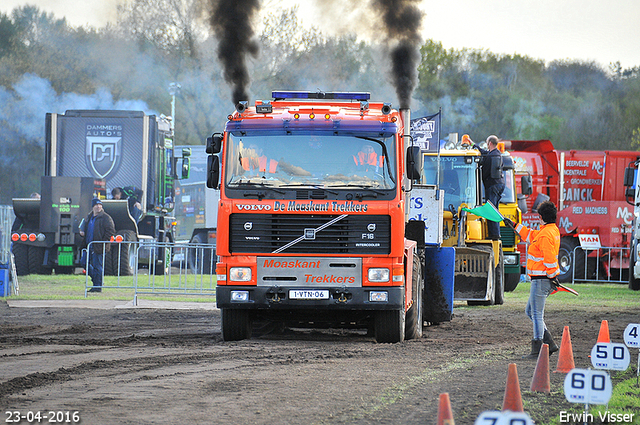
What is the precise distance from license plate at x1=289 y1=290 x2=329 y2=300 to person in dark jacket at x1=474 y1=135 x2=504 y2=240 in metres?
7.19

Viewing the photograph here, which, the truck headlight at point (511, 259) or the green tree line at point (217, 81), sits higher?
the green tree line at point (217, 81)

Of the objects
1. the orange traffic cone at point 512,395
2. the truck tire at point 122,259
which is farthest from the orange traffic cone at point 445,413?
the truck tire at point 122,259

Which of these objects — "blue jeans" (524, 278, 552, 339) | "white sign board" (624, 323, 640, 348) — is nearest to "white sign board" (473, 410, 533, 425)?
"white sign board" (624, 323, 640, 348)

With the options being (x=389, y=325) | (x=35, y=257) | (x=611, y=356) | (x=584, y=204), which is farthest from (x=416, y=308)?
(x=35, y=257)

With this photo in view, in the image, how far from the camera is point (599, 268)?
1035 inches

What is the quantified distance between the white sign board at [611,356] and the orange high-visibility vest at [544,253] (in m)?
2.74

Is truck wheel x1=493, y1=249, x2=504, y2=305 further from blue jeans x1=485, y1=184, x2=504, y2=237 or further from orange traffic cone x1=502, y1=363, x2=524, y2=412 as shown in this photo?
orange traffic cone x1=502, y1=363, x2=524, y2=412

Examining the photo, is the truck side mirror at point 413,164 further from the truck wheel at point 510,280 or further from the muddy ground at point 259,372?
the truck wheel at point 510,280

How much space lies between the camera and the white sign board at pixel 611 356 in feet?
24.8

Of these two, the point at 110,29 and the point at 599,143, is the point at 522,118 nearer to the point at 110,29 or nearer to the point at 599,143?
the point at 599,143

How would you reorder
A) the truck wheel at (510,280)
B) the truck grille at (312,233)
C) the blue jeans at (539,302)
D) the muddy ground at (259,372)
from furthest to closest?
the truck wheel at (510,280), the truck grille at (312,233), the blue jeans at (539,302), the muddy ground at (259,372)

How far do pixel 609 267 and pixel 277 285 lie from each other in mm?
17229

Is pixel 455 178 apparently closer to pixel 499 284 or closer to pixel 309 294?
pixel 499 284

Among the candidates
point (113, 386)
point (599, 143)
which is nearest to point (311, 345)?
point (113, 386)
